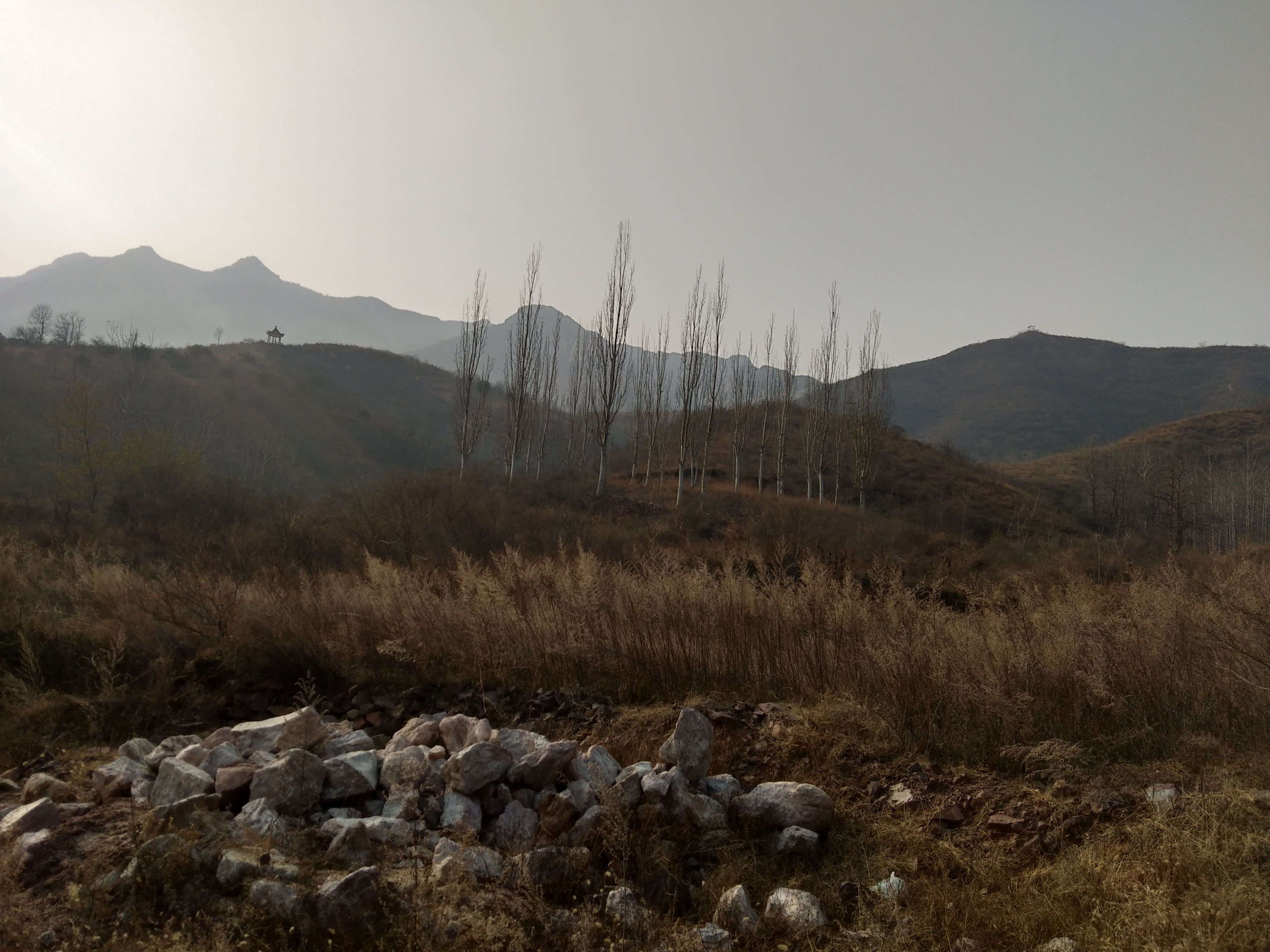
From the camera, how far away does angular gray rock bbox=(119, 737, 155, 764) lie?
5316 millimetres

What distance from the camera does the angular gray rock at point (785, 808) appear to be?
4.52 metres

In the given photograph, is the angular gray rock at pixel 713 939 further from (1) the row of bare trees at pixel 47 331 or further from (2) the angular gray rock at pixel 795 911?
(1) the row of bare trees at pixel 47 331

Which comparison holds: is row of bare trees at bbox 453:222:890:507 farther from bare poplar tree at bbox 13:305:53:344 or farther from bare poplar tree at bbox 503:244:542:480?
bare poplar tree at bbox 13:305:53:344

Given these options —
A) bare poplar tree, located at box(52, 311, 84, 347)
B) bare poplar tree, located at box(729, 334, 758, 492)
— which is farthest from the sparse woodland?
bare poplar tree, located at box(52, 311, 84, 347)

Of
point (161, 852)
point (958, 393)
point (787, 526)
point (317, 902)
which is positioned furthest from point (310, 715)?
point (958, 393)

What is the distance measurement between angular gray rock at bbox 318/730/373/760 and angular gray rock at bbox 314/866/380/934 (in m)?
1.74

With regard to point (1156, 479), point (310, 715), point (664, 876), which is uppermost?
point (1156, 479)

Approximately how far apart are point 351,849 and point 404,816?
0.49 metres

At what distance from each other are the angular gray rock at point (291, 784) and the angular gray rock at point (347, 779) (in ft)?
0.27

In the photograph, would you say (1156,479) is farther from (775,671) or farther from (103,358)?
(103,358)

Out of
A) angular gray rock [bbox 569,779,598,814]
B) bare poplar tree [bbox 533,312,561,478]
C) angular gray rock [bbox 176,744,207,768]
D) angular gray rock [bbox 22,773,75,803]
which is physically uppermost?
bare poplar tree [bbox 533,312,561,478]

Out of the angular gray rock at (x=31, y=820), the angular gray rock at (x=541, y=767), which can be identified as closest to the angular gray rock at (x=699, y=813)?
the angular gray rock at (x=541, y=767)

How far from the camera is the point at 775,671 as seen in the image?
6941mm

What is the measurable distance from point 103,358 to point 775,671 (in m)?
61.7
